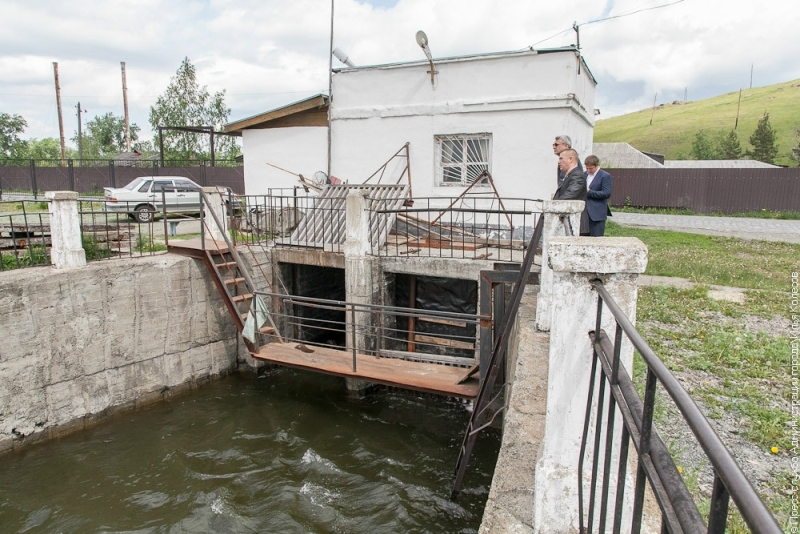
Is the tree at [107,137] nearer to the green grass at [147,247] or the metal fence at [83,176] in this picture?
the metal fence at [83,176]

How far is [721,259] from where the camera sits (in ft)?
36.0

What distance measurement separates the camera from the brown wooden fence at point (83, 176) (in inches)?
903

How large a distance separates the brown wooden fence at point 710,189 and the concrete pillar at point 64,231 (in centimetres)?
2154

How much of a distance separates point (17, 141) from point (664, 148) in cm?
7323

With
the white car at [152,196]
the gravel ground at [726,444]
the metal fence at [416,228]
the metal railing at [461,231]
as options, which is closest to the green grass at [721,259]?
the metal railing at [461,231]

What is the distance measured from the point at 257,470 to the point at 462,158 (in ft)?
24.5

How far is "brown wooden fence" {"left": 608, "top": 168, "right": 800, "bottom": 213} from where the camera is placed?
20.1 m

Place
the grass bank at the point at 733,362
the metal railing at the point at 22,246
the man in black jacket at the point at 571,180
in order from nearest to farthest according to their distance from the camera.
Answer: the grass bank at the point at 733,362
the man in black jacket at the point at 571,180
the metal railing at the point at 22,246

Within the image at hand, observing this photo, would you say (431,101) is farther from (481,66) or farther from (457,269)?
(457,269)

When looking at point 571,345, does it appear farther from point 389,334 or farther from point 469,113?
point 469,113

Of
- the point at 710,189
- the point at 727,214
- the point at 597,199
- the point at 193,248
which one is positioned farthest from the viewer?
the point at 710,189

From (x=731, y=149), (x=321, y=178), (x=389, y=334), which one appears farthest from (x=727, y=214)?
(x=731, y=149)

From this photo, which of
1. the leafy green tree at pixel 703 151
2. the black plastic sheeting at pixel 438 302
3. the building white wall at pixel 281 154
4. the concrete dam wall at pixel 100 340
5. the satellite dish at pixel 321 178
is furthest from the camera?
the leafy green tree at pixel 703 151

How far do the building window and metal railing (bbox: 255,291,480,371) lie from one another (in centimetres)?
327
